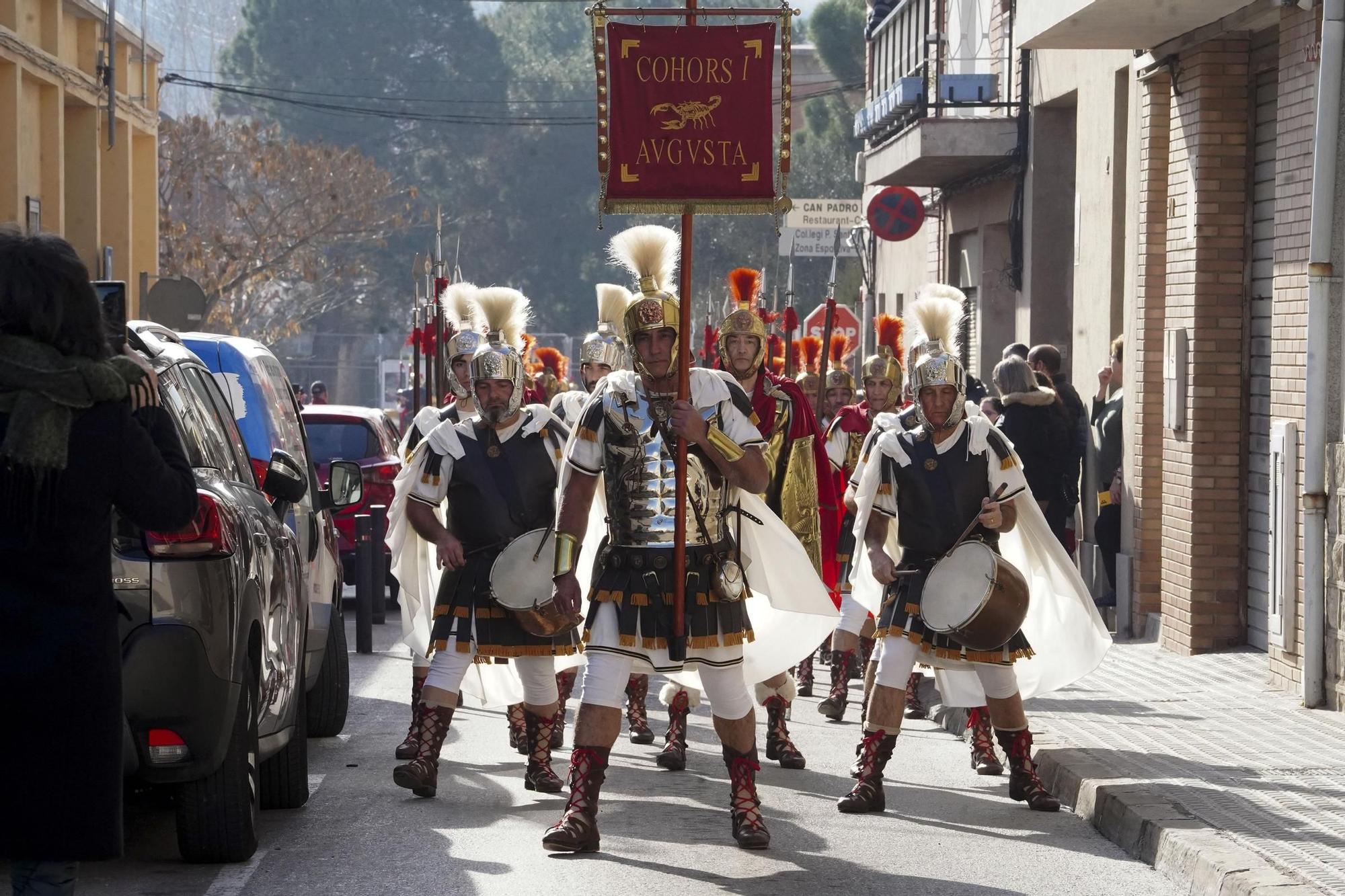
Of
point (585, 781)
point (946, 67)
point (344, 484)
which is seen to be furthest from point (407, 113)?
point (585, 781)

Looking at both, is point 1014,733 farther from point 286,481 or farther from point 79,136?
point 79,136

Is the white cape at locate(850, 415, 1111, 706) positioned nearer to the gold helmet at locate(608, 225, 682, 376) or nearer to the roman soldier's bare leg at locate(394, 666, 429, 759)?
the gold helmet at locate(608, 225, 682, 376)

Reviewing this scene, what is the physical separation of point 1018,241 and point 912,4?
23.7 ft

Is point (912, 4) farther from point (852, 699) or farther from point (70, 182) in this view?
point (852, 699)

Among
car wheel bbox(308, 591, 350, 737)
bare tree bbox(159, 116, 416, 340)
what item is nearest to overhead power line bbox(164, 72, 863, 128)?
bare tree bbox(159, 116, 416, 340)

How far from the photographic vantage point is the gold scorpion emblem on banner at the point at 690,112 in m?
7.77

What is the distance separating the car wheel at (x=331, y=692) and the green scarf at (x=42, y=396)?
5.45m

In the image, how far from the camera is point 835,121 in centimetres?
6141

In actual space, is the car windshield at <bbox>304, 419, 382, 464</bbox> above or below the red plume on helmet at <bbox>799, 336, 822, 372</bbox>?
below

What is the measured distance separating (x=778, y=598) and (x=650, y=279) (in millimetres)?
1424

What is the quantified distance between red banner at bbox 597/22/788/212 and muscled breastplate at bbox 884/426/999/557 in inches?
53.5

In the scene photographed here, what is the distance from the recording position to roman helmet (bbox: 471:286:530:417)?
8.76 m

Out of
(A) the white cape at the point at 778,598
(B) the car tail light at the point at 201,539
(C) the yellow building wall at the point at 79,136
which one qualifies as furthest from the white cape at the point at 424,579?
(C) the yellow building wall at the point at 79,136

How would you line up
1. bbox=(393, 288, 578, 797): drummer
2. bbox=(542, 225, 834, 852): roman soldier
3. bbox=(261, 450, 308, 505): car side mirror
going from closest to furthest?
bbox=(542, 225, 834, 852): roman soldier, bbox=(261, 450, 308, 505): car side mirror, bbox=(393, 288, 578, 797): drummer
